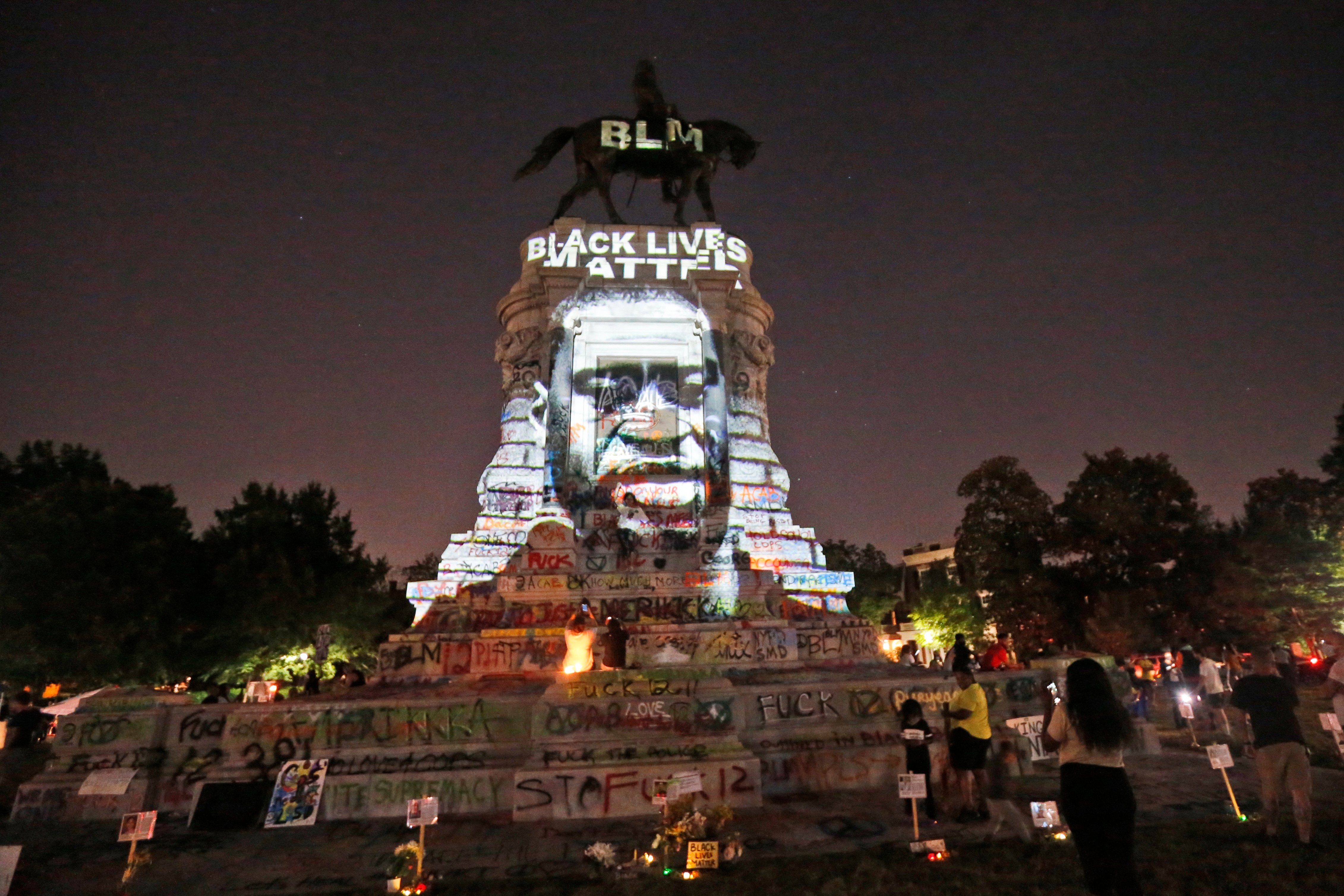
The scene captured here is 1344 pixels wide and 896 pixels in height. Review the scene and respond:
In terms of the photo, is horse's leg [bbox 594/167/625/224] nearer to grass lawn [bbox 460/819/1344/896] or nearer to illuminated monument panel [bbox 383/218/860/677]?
illuminated monument panel [bbox 383/218/860/677]

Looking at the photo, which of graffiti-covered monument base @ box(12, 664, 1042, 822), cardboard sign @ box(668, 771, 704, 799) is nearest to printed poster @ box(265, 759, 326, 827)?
graffiti-covered monument base @ box(12, 664, 1042, 822)

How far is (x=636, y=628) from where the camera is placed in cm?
1823

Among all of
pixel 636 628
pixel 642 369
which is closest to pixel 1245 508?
pixel 642 369

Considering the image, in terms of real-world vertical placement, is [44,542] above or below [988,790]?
above

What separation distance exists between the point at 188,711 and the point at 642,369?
16.6 meters

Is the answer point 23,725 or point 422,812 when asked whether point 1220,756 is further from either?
point 23,725

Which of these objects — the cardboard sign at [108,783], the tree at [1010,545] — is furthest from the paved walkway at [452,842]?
the tree at [1010,545]

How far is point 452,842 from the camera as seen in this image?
9.28m

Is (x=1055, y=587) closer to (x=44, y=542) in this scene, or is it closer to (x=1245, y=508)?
(x=1245, y=508)

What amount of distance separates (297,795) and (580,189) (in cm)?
2205

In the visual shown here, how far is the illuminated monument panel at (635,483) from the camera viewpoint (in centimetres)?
1834

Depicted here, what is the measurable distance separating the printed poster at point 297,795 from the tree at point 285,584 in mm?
21745

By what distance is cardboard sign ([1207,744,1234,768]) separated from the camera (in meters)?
8.77

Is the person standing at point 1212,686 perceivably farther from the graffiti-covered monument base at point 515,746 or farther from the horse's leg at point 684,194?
the horse's leg at point 684,194
